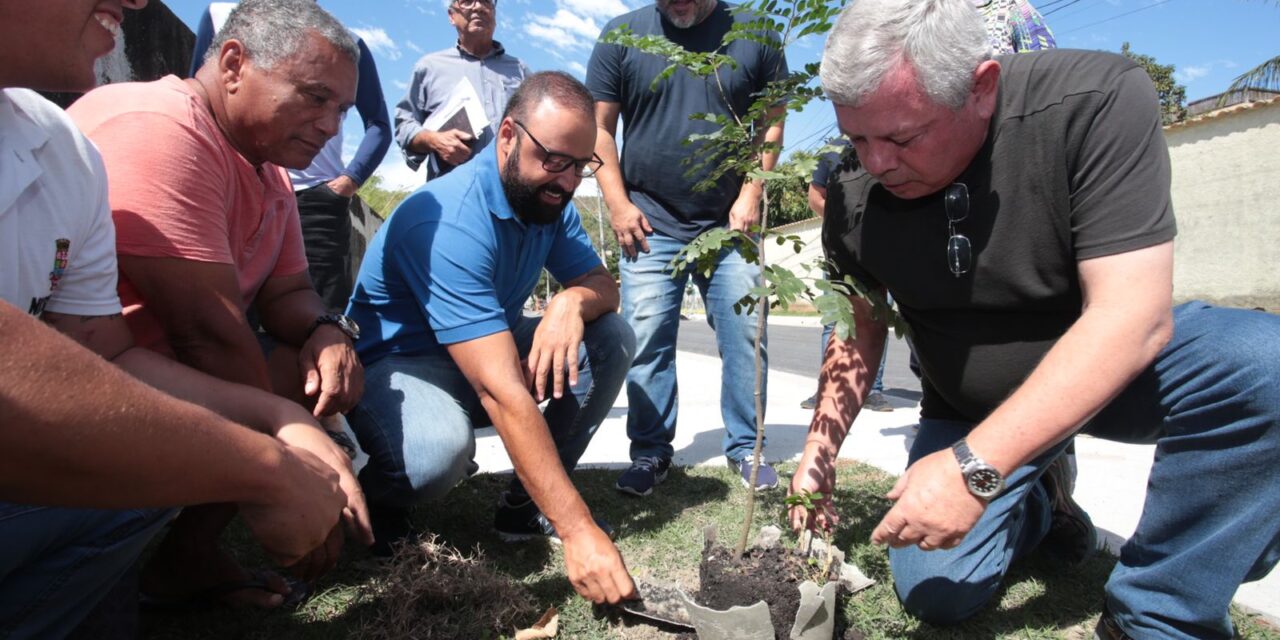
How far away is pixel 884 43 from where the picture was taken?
1.58m

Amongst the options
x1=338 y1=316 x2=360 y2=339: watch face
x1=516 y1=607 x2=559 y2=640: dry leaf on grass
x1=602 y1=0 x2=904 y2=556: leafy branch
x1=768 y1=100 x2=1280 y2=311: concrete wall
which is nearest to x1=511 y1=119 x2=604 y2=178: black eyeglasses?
x1=602 y1=0 x2=904 y2=556: leafy branch

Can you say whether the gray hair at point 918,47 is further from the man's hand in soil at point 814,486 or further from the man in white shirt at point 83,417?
the man in white shirt at point 83,417

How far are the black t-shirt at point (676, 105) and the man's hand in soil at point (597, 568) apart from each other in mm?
1766

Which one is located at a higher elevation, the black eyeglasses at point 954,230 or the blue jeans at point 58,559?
the black eyeglasses at point 954,230

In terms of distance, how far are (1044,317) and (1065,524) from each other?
0.79 meters

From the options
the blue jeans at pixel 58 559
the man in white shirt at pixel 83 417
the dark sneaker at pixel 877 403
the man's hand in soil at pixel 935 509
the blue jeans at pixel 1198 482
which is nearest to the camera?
the man in white shirt at pixel 83 417

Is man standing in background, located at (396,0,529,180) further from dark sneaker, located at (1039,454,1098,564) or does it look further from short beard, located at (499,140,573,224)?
dark sneaker, located at (1039,454,1098,564)

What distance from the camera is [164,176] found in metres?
1.72

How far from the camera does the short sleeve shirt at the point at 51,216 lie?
128 cm

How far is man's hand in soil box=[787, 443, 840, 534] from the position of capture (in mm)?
1952

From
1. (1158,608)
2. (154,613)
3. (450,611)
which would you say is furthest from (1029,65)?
(154,613)

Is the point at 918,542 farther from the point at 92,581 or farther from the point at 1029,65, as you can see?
the point at 92,581

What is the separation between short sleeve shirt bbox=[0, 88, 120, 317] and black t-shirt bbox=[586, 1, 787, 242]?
7.16ft

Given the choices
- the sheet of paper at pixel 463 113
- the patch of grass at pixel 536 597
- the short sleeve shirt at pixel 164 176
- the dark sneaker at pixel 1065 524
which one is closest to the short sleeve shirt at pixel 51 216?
the short sleeve shirt at pixel 164 176
